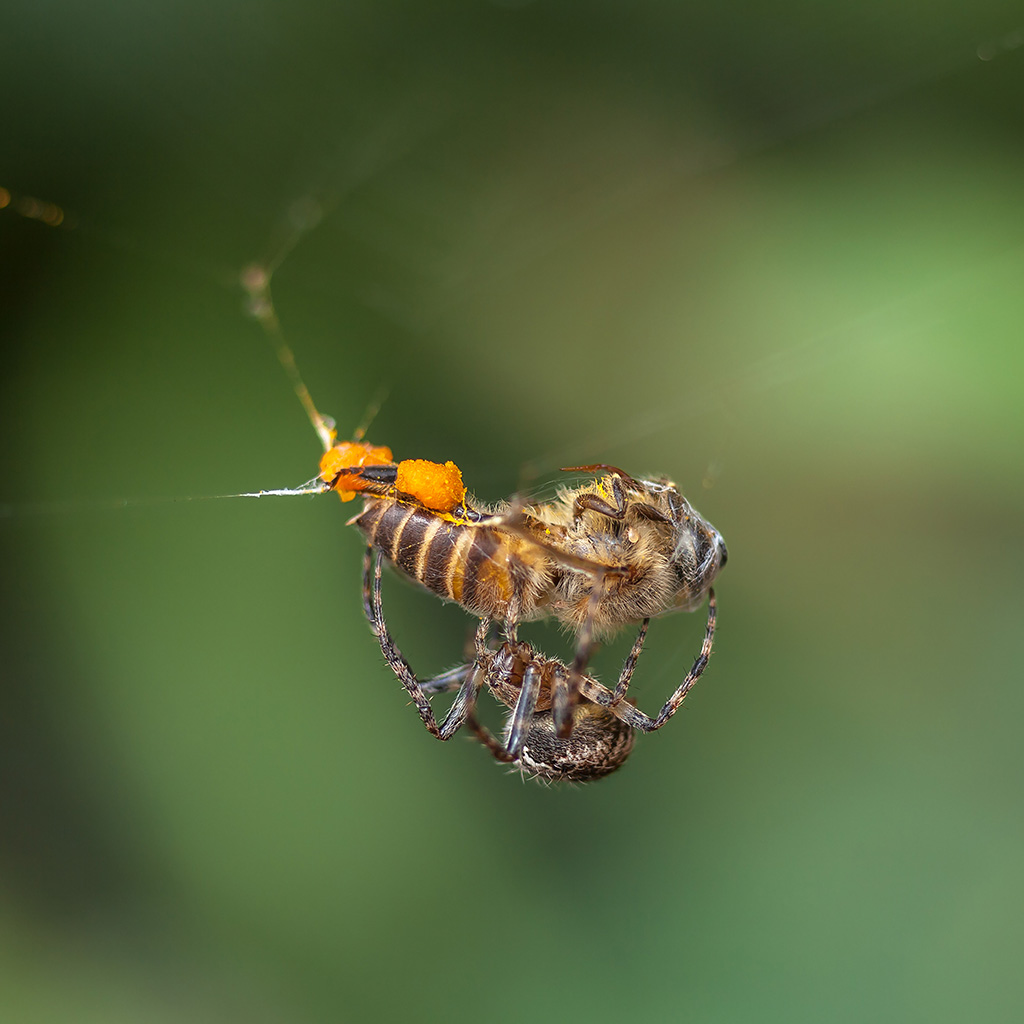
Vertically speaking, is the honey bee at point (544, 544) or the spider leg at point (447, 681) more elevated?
the honey bee at point (544, 544)

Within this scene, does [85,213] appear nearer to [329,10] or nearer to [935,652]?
[329,10]

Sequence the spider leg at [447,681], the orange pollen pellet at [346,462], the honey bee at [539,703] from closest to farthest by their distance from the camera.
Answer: the orange pollen pellet at [346,462] < the honey bee at [539,703] < the spider leg at [447,681]

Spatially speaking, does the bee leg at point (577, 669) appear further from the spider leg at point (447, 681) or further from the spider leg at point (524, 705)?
the spider leg at point (447, 681)

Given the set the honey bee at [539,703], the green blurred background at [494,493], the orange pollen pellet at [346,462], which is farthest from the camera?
the green blurred background at [494,493]

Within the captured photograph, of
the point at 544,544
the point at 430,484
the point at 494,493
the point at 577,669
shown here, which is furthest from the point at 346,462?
the point at 494,493

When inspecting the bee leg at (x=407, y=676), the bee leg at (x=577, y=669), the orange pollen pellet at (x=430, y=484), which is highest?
the orange pollen pellet at (x=430, y=484)

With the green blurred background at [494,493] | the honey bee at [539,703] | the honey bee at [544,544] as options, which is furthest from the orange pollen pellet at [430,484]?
the green blurred background at [494,493]

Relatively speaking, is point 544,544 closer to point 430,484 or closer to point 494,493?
point 430,484
